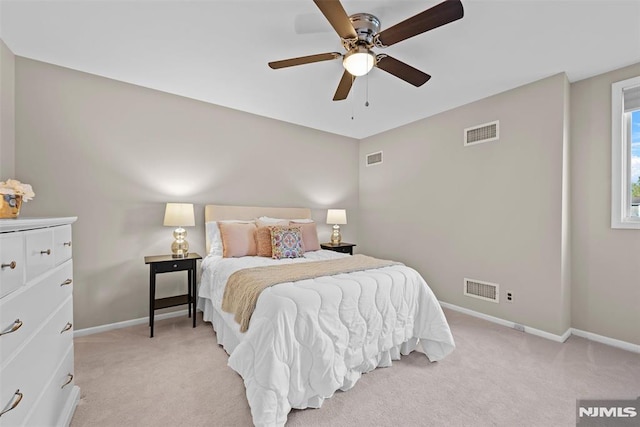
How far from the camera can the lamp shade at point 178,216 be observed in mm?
2924

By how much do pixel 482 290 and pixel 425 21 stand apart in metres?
2.99

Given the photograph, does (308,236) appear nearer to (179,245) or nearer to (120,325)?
(179,245)

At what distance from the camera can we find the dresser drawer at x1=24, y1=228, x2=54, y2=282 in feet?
3.83

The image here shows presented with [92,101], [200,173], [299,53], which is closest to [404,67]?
[299,53]

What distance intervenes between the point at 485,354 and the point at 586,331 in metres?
1.25

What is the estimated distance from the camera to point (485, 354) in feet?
7.96

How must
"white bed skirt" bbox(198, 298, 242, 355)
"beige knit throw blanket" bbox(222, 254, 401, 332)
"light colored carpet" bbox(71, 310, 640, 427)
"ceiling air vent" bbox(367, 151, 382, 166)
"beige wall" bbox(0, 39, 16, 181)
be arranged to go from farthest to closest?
"ceiling air vent" bbox(367, 151, 382, 166) → "beige wall" bbox(0, 39, 16, 181) → "white bed skirt" bbox(198, 298, 242, 355) → "beige knit throw blanket" bbox(222, 254, 401, 332) → "light colored carpet" bbox(71, 310, 640, 427)

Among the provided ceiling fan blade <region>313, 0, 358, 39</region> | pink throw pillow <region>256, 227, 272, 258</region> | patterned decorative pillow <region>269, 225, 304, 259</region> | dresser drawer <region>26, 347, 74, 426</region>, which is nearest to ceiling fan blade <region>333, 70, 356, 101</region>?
ceiling fan blade <region>313, 0, 358, 39</region>

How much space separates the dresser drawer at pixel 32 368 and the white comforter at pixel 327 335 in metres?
→ 0.86

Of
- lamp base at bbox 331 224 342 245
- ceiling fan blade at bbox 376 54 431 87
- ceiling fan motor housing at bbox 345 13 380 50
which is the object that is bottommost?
lamp base at bbox 331 224 342 245

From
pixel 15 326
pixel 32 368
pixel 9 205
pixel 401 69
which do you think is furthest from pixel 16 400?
pixel 401 69

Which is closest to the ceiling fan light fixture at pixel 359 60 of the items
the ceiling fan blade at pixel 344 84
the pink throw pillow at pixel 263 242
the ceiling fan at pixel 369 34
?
the ceiling fan at pixel 369 34

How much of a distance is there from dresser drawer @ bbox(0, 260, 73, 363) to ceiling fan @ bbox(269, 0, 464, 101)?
185 cm

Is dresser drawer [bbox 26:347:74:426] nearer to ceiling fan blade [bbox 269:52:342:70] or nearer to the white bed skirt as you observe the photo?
the white bed skirt
